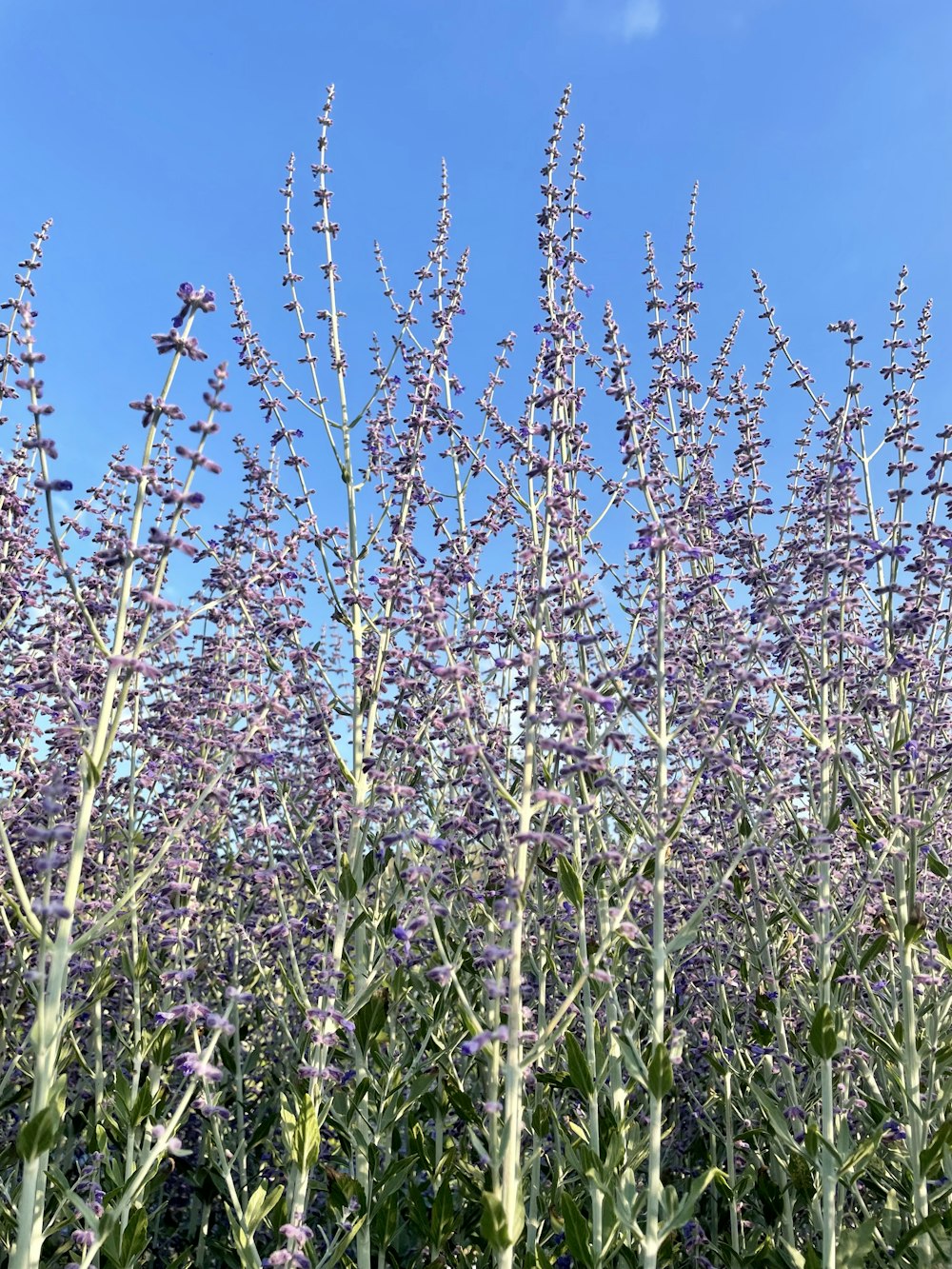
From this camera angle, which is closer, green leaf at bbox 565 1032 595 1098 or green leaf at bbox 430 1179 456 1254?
green leaf at bbox 565 1032 595 1098

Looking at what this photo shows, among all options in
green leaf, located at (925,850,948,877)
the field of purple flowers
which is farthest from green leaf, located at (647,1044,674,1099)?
green leaf, located at (925,850,948,877)

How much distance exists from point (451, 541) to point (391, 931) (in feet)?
8.94

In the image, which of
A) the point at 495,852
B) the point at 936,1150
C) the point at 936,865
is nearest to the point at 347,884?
the point at 495,852

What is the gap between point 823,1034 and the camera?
533 centimetres

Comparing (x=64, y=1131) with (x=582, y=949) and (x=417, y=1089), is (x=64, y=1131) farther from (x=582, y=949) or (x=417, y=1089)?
(x=582, y=949)

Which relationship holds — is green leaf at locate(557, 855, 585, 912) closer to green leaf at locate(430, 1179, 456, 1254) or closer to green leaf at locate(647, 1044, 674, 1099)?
green leaf at locate(647, 1044, 674, 1099)

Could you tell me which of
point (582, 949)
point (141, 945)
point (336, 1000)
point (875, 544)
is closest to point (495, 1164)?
point (582, 949)

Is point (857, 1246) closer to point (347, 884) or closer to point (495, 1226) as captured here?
point (495, 1226)

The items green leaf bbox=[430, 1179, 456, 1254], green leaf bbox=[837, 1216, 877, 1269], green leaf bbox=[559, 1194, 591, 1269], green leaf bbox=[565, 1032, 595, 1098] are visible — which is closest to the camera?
green leaf bbox=[559, 1194, 591, 1269]

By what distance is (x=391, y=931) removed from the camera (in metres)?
6.38

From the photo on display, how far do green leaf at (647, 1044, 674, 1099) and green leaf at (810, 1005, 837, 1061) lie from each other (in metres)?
1.04

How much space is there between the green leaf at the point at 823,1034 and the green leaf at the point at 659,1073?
104cm

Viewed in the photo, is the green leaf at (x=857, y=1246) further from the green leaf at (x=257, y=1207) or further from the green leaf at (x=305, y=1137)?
the green leaf at (x=257, y=1207)

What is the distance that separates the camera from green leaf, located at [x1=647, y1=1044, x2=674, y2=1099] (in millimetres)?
4812
